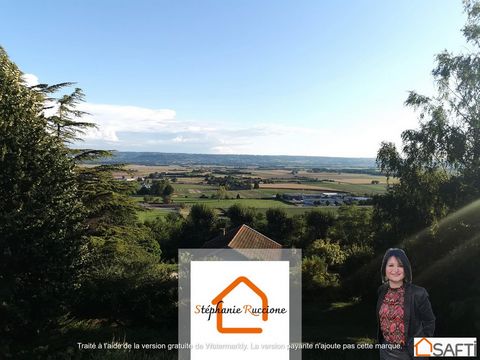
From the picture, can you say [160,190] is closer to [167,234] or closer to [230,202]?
[230,202]

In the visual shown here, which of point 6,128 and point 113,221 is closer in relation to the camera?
point 6,128

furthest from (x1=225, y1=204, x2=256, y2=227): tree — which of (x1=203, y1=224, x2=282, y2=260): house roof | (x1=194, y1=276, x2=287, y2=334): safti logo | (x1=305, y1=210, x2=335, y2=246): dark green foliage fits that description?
(x1=194, y1=276, x2=287, y2=334): safti logo

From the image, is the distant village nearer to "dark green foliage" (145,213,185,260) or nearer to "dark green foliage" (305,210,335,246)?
"dark green foliage" (305,210,335,246)

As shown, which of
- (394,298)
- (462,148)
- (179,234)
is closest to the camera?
(394,298)

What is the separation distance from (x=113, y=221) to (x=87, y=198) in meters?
2.36

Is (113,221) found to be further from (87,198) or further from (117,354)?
(117,354)

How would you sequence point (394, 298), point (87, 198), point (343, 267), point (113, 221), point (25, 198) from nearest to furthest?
point (394, 298), point (25, 198), point (87, 198), point (113, 221), point (343, 267)

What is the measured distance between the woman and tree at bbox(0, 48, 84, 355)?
9398 millimetres

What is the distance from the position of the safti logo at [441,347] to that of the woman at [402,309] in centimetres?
8

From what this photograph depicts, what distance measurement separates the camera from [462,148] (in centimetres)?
1552

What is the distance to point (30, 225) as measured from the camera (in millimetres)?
9898

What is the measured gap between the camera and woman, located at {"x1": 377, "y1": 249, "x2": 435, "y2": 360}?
3.73 m

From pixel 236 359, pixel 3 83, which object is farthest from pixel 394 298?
pixel 3 83

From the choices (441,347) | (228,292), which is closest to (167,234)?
(228,292)
